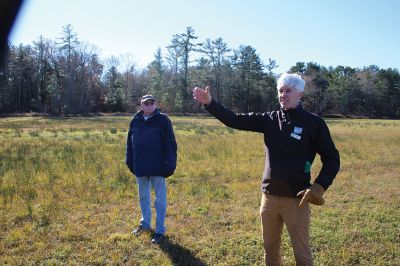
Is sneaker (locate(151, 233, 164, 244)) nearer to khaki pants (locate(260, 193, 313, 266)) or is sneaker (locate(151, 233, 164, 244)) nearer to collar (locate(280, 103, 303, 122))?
khaki pants (locate(260, 193, 313, 266))

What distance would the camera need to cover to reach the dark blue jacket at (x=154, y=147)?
17.6 ft

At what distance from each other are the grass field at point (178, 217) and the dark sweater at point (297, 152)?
1.83 meters

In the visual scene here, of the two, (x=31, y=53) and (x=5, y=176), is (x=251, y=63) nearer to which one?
Result: (x=31, y=53)

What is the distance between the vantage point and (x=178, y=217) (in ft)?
21.9

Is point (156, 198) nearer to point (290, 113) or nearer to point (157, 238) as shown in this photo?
point (157, 238)

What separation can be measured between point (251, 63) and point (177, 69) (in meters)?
13.9

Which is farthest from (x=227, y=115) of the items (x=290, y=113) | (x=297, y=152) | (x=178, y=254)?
(x=178, y=254)

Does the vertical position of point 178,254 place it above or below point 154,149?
below

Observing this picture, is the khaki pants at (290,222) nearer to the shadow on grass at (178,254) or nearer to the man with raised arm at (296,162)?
the man with raised arm at (296,162)

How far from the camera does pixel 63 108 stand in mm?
59844

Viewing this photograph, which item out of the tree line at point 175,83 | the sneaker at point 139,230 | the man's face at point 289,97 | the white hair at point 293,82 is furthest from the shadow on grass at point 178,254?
the tree line at point 175,83

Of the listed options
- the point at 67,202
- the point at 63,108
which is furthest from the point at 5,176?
the point at 63,108

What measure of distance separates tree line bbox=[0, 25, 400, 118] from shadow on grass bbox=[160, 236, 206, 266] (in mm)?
51829

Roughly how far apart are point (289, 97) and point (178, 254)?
8.96ft
